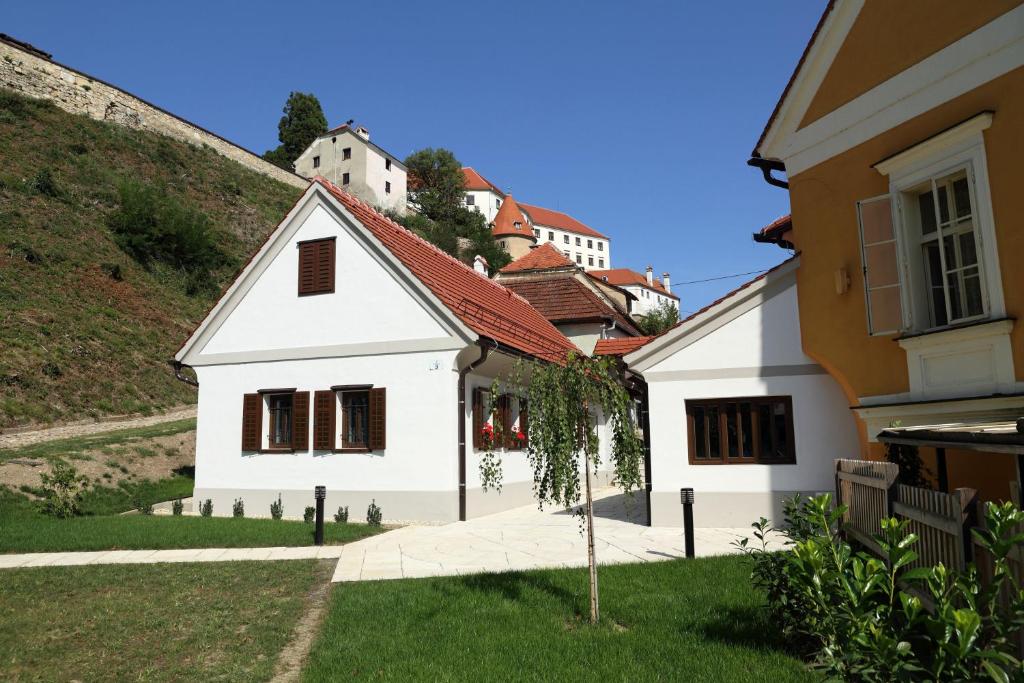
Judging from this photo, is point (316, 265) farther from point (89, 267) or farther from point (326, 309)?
point (89, 267)

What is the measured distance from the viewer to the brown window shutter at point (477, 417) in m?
15.4

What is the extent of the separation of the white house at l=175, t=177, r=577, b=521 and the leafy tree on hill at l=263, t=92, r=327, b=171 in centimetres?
7060

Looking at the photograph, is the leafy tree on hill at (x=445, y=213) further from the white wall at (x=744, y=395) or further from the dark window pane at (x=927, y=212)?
the dark window pane at (x=927, y=212)

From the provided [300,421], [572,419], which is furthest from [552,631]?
[300,421]

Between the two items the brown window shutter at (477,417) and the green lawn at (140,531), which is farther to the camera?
the brown window shutter at (477,417)

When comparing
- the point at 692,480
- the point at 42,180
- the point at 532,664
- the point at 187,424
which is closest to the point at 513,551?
the point at 692,480

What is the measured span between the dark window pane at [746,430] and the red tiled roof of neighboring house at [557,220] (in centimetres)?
9669

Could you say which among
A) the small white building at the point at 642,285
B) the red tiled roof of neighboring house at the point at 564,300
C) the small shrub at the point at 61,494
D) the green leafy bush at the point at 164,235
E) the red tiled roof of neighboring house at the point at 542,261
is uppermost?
the small white building at the point at 642,285

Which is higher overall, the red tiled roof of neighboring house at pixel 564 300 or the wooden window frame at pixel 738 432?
the red tiled roof of neighboring house at pixel 564 300

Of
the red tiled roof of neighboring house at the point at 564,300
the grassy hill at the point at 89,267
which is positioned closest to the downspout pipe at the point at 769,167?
the red tiled roof of neighboring house at the point at 564,300

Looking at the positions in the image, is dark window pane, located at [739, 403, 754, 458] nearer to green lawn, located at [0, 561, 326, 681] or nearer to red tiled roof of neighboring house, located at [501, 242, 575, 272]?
green lawn, located at [0, 561, 326, 681]

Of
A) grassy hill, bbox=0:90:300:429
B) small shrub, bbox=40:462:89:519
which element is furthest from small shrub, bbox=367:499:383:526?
grassy hill, bbox=0:90:300:429

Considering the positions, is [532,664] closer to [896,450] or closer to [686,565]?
[686,565]

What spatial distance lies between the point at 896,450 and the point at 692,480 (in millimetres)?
4855
